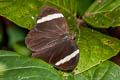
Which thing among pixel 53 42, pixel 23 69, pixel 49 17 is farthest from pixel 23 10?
pixel 23 69

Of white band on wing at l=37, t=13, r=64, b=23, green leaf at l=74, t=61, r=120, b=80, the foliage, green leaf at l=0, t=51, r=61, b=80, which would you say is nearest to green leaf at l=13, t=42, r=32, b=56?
the foliage

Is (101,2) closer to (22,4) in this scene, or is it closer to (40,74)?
(22,4)

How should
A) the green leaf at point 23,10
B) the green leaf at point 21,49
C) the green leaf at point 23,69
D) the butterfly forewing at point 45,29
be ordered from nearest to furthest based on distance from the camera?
the green leaf at point 23,69 < the butterfly forewing at point 45,29 < the green leaf at point 23,10 < the green leaf at point 21,49

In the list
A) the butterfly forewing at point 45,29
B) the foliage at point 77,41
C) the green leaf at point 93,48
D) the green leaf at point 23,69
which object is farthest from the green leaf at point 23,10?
the green leaf at point 23,69

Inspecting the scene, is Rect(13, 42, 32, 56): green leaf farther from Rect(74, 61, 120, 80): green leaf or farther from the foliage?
Rect(74, 61, 120, 80): green leaf

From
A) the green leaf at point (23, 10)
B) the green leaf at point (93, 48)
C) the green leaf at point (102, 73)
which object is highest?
the green leaf at point (23, 10)

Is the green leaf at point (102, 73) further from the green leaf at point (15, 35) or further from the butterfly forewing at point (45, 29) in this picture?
the green leaf at point (15, 35)

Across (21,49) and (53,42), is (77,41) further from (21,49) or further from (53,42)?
(21,49)
